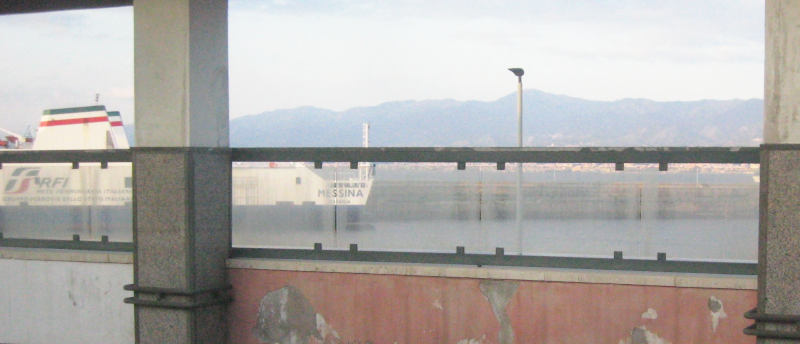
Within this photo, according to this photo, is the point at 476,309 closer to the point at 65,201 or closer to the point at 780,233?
the point at 780,233

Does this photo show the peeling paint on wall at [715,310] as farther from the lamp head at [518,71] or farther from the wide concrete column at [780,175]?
the lamp head at [518,71]

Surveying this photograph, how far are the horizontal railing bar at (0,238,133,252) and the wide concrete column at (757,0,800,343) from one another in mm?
5878

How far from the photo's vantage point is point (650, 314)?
288 inches

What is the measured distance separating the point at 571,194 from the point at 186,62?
11.8 ft

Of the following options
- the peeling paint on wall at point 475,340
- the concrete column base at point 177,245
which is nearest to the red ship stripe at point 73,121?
the concrete column base at point 177,245

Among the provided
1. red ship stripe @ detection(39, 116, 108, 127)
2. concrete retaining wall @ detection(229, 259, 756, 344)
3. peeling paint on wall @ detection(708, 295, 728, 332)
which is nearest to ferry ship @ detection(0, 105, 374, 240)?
concrete retaining wall @ detection(229, 259, 756, 344)

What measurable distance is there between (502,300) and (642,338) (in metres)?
1.17

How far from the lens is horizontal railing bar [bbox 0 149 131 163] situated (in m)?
8.86

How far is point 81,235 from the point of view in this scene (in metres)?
9.53

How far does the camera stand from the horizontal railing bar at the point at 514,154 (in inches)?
287

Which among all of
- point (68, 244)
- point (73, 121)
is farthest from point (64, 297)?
point (73, 121)

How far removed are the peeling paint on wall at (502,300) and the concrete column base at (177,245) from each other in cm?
250

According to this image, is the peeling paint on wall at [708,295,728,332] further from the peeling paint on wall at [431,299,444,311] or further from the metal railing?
the peeling paint on wall at [431,299,444,311]

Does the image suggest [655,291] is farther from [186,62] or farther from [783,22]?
[186,62]
